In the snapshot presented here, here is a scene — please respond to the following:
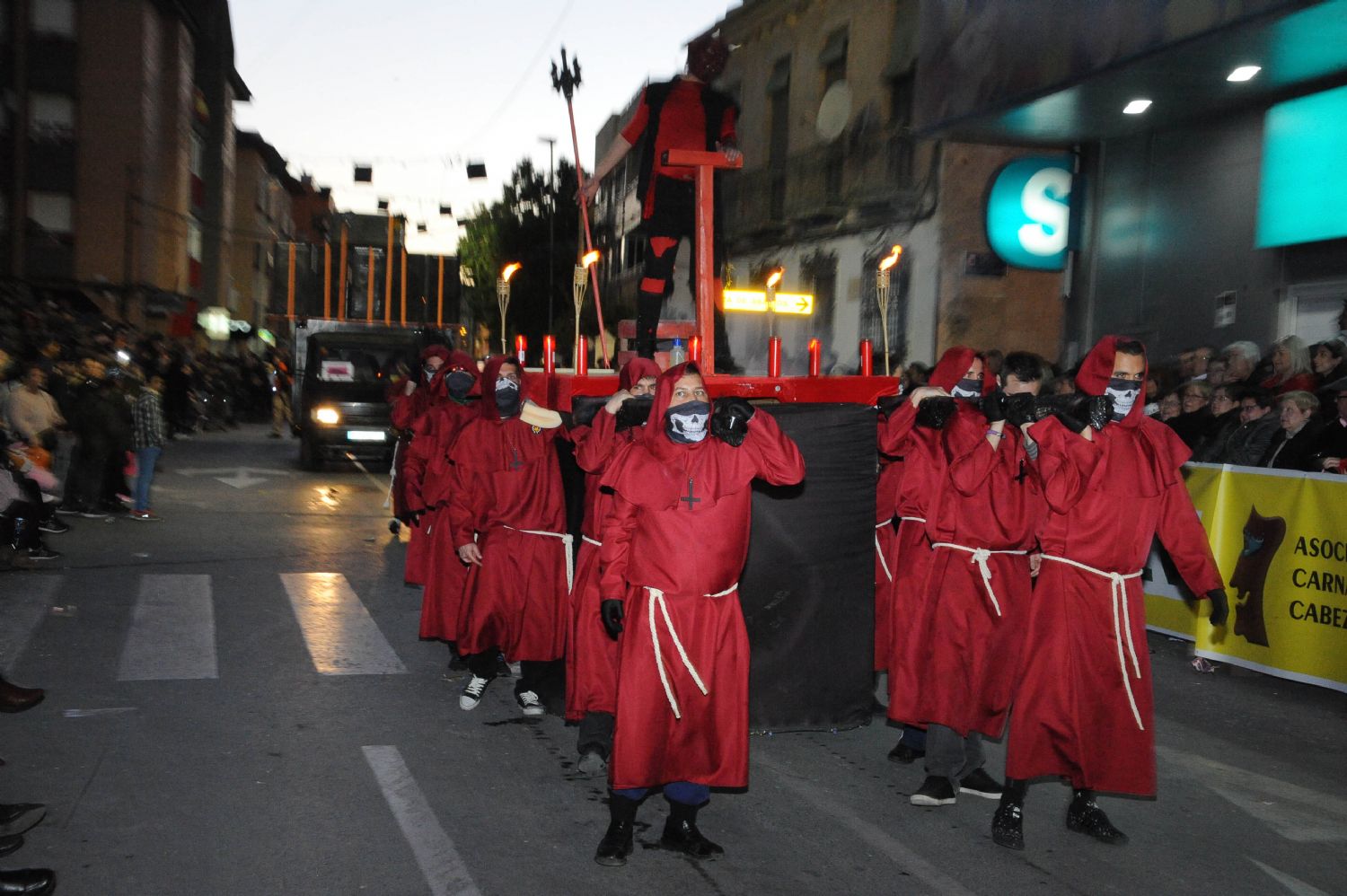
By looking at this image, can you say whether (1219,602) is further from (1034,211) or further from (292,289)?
(292,289)

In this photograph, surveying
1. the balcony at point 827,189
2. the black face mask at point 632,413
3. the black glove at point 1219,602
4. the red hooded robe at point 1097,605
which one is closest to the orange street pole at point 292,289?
the balcony at point 827,189

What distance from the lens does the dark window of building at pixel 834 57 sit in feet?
80.6

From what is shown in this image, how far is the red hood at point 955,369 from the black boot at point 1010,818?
178cm

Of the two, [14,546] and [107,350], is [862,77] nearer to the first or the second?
[107,350]

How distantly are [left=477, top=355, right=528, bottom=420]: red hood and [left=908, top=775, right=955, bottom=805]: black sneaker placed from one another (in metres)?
2.89

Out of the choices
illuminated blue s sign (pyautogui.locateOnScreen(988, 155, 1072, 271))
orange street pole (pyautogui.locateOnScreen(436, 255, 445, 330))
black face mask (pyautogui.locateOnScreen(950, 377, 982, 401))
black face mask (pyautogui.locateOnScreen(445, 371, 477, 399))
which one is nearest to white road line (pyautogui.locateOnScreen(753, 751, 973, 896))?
black face mask (pyautogui.locateOnScreen(950, 377, 982, 401))

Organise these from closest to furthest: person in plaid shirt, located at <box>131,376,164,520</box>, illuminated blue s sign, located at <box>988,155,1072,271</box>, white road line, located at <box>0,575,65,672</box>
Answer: white road line, located at <box>0,575,65,672</box> < person in plaid shirt, located at <box>131,376,164,520</box> < illuminated blue s sign, located at <box>988,155,1072,271</box>

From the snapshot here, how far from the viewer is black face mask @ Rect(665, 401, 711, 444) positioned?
4.99m

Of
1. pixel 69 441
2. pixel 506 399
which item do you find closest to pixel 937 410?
pixel 506 399

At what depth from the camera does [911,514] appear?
21.0ft

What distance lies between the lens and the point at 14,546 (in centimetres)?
1104

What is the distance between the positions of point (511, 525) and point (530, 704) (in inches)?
39.2

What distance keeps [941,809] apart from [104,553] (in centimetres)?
905

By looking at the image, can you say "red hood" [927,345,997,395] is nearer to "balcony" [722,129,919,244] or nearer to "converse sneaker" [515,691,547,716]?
"converse sneaker" [515,691,547,716]
